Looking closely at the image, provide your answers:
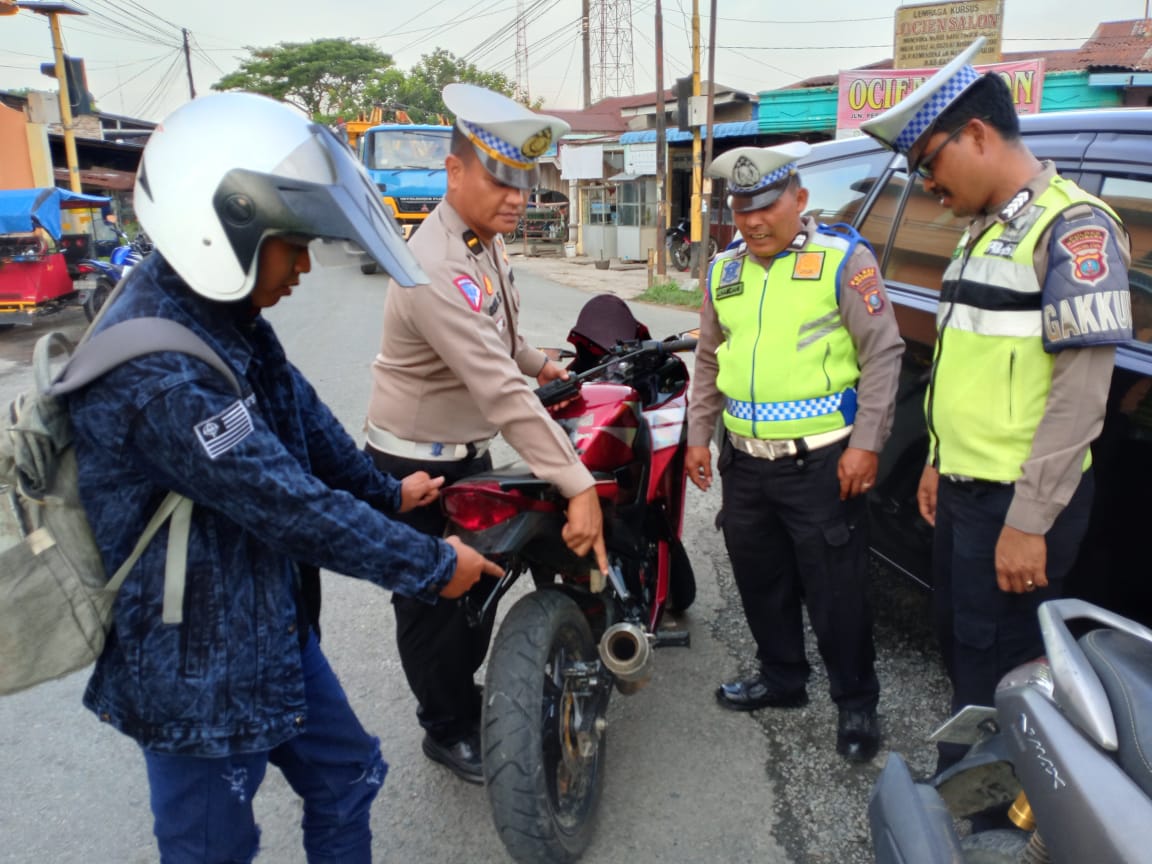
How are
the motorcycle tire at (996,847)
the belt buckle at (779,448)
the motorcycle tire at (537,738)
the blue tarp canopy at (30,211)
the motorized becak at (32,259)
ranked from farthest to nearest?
the blue tarp canopy at (30,211), the motorized becak at (32,259), the belt buckle at (779,448), the motorcycle tire at (537,738), the motorcycle tire at (996,847)

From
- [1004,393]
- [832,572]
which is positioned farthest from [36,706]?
[1004,393]

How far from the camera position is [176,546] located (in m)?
1.38

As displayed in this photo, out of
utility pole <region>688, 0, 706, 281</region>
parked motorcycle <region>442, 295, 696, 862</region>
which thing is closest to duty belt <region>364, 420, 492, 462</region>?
parked motorcycle <region>442, 295, 696, 862</region>

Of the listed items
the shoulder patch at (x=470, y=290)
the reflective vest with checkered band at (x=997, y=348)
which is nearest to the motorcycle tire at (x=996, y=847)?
the reflective vest with checkered band at (x=997, y=348)

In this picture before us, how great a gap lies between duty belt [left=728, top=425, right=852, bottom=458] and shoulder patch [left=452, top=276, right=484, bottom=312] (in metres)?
0.90

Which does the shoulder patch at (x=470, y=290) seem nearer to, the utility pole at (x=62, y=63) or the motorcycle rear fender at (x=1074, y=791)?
the motorcycle rear fender at (x=1074, y=791)

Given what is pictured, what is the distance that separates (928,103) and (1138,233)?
708 millimetres

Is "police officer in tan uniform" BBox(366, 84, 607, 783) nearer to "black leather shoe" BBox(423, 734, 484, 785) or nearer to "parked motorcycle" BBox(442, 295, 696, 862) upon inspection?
"black leather shoe" BBox(423, 734, 484, 785)

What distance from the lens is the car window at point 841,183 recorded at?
3334mm

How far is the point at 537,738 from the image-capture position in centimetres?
202

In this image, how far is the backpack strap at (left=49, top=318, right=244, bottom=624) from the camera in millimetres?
1275

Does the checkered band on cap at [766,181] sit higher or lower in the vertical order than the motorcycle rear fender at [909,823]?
higher

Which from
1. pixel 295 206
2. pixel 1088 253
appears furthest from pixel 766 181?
pixel 295 206

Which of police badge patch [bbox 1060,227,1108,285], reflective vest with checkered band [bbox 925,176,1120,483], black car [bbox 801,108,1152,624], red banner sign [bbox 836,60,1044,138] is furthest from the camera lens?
red banner sign [bbox 836,60,1044,138]
